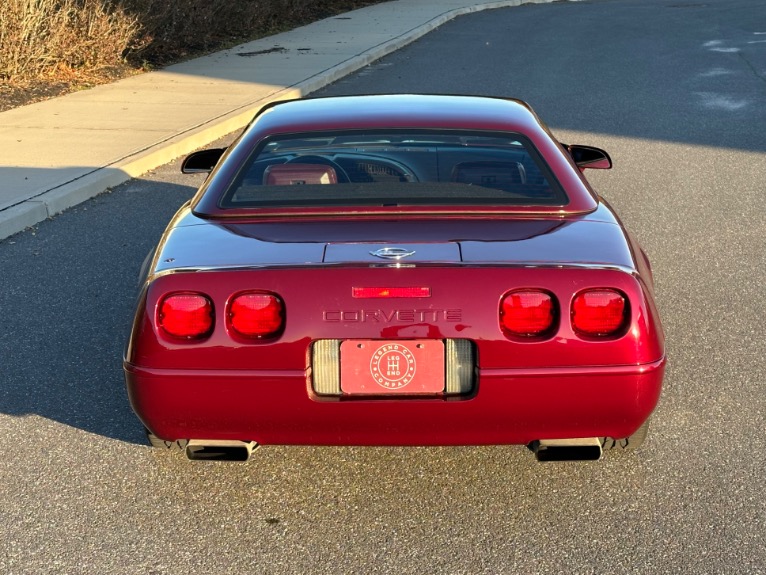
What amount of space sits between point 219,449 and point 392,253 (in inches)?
35.6

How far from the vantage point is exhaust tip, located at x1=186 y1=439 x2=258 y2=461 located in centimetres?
371

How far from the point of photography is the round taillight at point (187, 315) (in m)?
3.56

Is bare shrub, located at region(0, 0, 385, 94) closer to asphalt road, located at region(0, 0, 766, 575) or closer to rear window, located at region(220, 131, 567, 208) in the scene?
asphalt road, located at region(0, 0, 766, 575)

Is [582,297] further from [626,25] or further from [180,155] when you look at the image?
[626,25]

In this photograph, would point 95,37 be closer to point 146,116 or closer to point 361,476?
point 146,116

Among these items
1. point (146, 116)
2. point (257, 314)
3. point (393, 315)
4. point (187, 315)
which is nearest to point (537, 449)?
point (393, 315)

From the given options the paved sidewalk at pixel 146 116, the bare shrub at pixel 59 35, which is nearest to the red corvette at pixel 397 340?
the paved sidewalk at pixel 146 116

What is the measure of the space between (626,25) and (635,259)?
22.4 metres

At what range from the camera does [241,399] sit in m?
3.55

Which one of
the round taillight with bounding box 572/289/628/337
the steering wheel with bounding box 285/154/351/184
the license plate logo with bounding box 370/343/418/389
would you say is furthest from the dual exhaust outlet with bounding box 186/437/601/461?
the steering wheel with bounding box 285/154/351/184

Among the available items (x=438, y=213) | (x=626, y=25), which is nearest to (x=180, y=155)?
(x=438, y=213)

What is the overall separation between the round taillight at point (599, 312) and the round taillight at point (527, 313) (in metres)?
0.08

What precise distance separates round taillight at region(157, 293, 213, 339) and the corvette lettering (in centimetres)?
40

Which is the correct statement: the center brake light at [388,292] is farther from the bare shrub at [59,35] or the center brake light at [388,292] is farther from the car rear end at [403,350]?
the bare shrub at [59,35]
